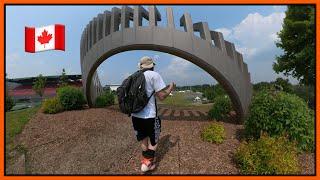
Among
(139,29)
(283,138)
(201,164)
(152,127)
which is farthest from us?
(139,29)

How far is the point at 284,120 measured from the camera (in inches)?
253

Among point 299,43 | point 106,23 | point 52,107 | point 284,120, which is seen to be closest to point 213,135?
point 284,120

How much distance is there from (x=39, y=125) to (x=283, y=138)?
24.0 feet

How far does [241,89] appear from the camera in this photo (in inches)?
355

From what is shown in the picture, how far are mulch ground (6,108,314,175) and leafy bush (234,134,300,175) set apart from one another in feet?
0.95

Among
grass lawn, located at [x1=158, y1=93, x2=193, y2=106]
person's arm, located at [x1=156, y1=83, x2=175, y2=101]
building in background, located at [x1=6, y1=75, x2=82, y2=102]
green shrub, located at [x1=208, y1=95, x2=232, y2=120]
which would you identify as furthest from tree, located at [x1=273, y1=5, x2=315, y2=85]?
building in background, located at [x1=6, y1=75, x2=82, y2=102]

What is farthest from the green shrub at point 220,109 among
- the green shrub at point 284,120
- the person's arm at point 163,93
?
the person's arm at point 163,93

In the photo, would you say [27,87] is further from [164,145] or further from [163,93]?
[163,93]

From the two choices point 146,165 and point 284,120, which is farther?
point 284,120

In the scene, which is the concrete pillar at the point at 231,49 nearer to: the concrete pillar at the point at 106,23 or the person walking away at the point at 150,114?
the concrete pillar at the point at 106,23

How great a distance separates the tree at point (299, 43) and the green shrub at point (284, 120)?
574 inches

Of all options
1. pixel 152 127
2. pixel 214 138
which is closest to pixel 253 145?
pixel 214 138

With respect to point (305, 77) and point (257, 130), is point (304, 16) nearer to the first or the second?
point (305, 77)

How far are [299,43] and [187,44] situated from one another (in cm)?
1601
